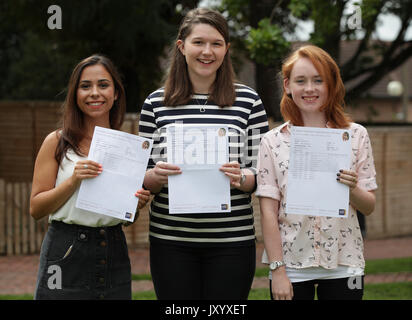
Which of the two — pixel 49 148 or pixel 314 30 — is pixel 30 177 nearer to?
pixel 314 30

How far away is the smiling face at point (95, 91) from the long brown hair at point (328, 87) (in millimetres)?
991

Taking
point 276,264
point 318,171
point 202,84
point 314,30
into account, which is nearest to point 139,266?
point 314,30

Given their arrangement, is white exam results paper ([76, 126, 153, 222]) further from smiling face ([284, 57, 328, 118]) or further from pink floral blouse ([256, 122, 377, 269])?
smiling face ([284, 57, 328, 118])

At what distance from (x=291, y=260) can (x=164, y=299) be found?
718mm

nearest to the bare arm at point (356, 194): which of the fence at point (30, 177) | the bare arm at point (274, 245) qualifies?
the bare arm at point (274, 245)

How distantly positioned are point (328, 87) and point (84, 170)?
4.41ft

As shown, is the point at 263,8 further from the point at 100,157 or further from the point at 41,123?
the point at 100,157

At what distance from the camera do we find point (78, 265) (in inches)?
122

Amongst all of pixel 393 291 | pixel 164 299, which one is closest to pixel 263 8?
pixel 393 291

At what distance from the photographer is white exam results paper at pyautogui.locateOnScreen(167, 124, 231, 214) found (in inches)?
118

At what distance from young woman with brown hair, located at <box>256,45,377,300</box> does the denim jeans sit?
855mm

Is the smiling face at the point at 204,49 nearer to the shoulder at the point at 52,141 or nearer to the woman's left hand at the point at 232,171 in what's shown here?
the woman's left hand at the point at 232,171

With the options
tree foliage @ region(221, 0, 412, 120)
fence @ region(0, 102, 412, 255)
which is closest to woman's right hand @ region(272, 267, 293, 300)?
tree foliage @ region(221, 0, 412, 120)

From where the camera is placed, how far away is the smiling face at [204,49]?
3.15 metres
